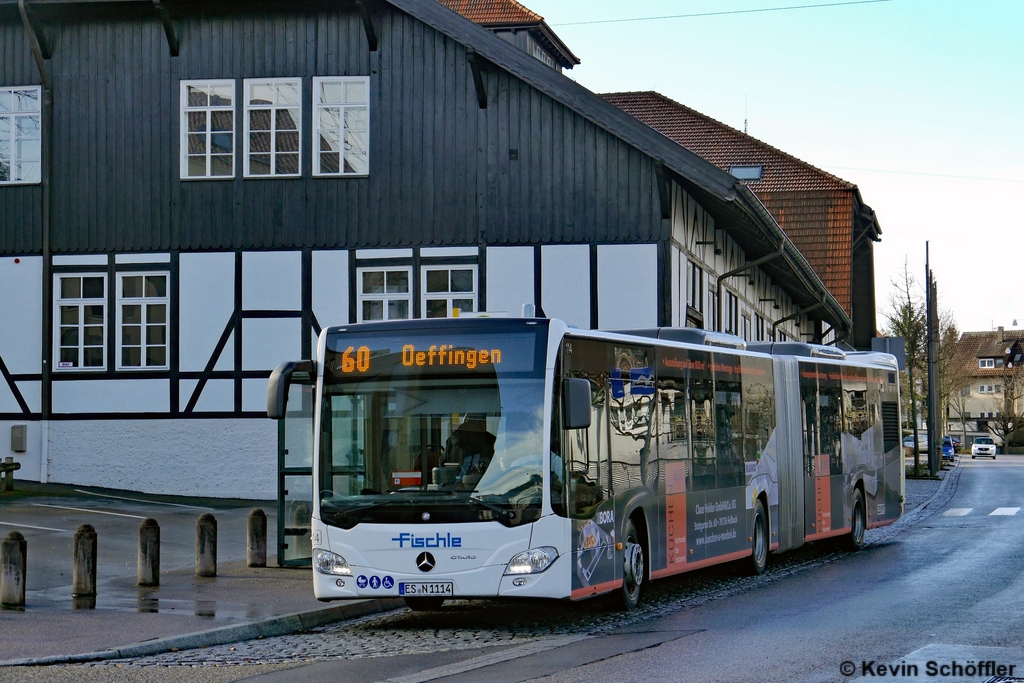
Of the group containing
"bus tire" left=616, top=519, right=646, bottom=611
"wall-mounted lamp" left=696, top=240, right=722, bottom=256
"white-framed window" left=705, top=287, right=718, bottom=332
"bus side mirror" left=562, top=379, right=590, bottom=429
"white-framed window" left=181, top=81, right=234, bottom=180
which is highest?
"white-framed window" left=181, top=81, right=234, bottom=180

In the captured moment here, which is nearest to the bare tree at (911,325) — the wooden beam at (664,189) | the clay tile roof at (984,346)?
the wooden beam at (664,189)

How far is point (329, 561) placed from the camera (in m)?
11.8

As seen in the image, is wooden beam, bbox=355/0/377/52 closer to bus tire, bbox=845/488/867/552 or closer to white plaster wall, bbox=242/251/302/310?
white plaster wall, bbox=242/251/302/310

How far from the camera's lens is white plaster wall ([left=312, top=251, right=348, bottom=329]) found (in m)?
26.8

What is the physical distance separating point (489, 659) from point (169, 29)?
66.1ft

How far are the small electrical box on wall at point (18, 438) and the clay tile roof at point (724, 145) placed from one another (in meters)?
25.0

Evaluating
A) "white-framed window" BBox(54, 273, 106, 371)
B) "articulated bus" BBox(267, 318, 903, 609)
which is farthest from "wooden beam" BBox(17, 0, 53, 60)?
"articulated bus" BBox(267, 318, 903, 609)

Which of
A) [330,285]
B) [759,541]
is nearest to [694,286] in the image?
[330,285]

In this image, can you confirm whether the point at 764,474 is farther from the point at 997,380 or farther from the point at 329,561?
the point at 997,380

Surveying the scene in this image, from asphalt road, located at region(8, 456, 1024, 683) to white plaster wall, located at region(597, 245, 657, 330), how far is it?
939 cm

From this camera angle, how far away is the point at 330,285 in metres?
26.8

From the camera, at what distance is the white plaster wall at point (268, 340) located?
2686cm

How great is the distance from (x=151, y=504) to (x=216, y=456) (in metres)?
2.51

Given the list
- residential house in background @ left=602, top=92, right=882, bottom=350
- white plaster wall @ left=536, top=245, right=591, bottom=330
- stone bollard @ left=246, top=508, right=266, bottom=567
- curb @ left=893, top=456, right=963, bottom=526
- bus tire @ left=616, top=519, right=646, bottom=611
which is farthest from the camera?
residential house in background @ left=602, top=92, right=882, bottom=350
